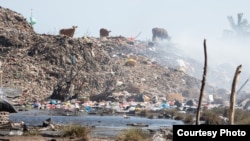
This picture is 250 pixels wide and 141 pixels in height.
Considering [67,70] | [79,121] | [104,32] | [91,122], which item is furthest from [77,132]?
[104,32]

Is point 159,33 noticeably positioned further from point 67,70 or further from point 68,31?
point 67,70

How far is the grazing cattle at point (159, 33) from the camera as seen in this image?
176500 millimetres

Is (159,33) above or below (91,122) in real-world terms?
above

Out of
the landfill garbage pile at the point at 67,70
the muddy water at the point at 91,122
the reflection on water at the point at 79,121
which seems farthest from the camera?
the landfill garbage pile at the point at 67,70

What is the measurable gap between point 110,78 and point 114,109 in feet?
73.2

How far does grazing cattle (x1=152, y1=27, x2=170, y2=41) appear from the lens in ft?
579

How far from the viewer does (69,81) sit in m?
63.4

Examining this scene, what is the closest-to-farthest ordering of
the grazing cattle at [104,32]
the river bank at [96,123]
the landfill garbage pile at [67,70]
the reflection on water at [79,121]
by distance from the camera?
the river bank at [96,123]
the reflection on water at [79,121]
the landfill garbage pile at [67,70]
the grazing cattle at [104,32]

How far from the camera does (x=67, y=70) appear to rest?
70000 mm

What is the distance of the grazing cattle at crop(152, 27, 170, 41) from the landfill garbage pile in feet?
293

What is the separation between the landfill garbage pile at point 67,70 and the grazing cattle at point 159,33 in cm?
8926

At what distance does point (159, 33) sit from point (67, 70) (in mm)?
111739

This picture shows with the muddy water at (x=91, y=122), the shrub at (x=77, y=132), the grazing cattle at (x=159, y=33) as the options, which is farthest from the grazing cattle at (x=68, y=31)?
the grazing cattle at (x=159, y=33)

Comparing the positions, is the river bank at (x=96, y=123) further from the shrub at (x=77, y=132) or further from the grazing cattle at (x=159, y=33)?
the grazing cattle at (x=159, y=33)
